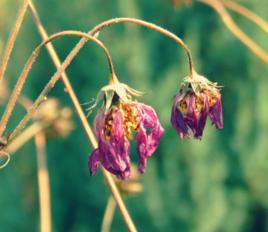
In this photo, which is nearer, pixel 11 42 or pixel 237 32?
pixel 11 42

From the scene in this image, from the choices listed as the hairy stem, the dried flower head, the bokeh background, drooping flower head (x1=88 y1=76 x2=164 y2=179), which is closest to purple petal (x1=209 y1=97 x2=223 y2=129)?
drooping flower head (x1=88 y1=76 x2=164 y2=179)

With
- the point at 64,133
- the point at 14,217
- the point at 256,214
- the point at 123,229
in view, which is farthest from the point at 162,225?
the point at 64,133

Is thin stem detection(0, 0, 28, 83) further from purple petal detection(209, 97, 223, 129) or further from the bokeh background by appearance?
the bokeh background

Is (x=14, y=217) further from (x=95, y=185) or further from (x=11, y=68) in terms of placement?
(x=11, y=68)

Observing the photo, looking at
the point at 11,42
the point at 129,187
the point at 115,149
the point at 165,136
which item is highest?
the point at 165,136

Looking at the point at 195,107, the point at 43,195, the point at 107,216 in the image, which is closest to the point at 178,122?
the point at 195,107

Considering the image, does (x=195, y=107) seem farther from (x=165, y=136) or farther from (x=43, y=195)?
(x=165, y=136)

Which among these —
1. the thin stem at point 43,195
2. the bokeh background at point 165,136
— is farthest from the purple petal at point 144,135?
the bokeh background at point 165,136
